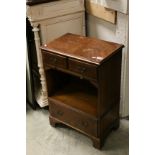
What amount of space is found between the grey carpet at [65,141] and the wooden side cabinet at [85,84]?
0.22 ft

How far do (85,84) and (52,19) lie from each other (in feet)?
1.85

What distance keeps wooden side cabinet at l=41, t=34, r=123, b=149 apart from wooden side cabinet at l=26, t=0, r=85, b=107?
16 cm

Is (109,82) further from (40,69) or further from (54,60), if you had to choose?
(40,69)

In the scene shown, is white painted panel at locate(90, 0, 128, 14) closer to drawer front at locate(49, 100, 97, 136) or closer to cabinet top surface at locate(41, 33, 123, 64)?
cabinet top surface at locate(41, 33, 123, 64)

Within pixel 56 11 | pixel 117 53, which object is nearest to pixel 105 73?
pixel 117 53

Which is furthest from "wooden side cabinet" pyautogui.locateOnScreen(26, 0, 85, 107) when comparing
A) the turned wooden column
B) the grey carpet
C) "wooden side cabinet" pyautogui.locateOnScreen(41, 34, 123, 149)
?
the grey carpet

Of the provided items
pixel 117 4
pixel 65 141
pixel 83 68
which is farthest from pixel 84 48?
pixel 65 141

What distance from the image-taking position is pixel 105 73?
1.60m

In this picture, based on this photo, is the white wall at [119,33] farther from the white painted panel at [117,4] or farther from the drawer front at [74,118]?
the drawer front at [74,118]

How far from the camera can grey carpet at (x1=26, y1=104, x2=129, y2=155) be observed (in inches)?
71.2

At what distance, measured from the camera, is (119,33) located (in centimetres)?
186
